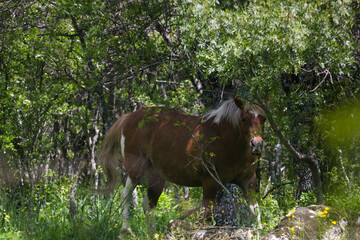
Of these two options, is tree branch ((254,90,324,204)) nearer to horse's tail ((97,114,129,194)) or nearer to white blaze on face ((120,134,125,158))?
white blaze on face ((120,134,125,158))

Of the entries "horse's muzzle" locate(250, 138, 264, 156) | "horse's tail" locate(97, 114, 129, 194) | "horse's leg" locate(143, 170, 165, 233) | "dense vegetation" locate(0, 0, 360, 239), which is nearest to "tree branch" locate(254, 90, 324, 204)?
"dense vegetation" locate(0, 0, 360, 239)

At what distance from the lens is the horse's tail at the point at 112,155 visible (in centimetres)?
727

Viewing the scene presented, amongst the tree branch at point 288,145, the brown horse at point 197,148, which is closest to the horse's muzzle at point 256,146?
the brown horse at point 197,148

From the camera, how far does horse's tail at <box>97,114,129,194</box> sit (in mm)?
7270

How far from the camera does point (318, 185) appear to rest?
5.34 m

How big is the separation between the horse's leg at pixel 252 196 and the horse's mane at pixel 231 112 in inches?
32.8

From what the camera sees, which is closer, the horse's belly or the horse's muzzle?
the horse's muzzle

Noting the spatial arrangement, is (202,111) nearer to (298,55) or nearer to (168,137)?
(168,137)

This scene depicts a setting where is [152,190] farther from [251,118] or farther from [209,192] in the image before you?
[251,118]

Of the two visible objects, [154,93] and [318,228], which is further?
[154,93]

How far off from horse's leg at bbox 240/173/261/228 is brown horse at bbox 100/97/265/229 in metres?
0.01

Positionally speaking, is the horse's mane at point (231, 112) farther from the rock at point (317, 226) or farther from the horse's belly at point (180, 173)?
the rock at point (317, 226)

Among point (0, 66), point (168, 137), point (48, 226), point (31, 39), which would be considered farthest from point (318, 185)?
point (0, 66)

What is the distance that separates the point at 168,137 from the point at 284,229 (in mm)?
2658
